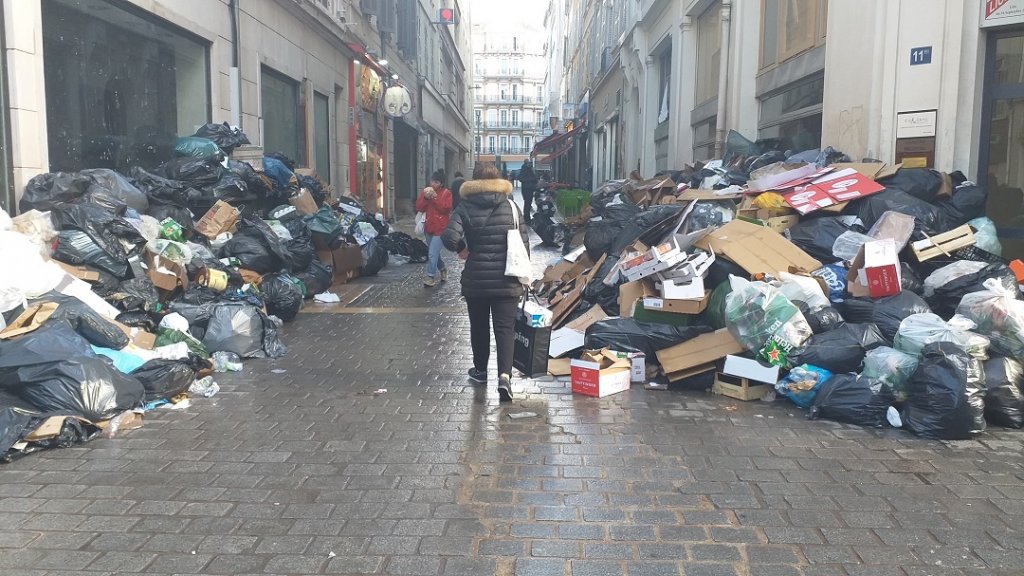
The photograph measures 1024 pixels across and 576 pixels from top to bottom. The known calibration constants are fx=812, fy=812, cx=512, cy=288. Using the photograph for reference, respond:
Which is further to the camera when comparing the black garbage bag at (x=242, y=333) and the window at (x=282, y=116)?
the window at (x=282, y=116)

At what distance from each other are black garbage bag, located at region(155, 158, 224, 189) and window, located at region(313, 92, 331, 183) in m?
7.67

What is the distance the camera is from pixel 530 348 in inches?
227

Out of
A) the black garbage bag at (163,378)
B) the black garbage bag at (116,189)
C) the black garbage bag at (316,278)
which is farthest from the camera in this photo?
the black garbage bag at (316,278)

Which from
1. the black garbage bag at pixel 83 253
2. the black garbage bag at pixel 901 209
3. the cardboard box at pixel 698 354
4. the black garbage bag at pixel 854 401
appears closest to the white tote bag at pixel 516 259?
the cardboard box at pixel 698 354

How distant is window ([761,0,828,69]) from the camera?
995 cm

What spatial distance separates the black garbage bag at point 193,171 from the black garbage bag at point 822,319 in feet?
21.2

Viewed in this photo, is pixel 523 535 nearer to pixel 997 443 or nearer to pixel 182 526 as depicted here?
pixel 182 526

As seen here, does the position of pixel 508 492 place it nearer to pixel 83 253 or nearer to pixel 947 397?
pixel 947 397

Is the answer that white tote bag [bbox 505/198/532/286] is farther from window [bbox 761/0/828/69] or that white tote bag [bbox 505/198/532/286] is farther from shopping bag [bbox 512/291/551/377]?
window [bbox 761/0/828/69]

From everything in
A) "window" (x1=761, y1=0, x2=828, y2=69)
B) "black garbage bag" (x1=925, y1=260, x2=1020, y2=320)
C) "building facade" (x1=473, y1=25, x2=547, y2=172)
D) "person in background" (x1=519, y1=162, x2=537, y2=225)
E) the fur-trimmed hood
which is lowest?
"black garbage bag" (x1=925, y1=260, x2=1020, y2=320)

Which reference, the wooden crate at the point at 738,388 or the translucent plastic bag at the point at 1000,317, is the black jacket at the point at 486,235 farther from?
the translucent plastic bag at the point at 1000,317

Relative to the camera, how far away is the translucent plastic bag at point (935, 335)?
4879 mm

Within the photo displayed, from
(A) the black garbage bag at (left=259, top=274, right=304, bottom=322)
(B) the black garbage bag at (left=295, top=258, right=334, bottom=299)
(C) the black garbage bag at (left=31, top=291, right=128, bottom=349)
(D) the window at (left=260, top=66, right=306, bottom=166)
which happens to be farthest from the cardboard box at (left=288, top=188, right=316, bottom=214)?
(C) the black garbage bag at (left=31, top=291, right=128, bottom=349)

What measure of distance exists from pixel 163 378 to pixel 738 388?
150 inches
